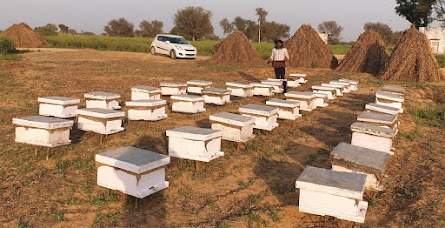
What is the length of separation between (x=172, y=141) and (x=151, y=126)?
116 inches

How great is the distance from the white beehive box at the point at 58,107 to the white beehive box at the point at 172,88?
3.84 meters

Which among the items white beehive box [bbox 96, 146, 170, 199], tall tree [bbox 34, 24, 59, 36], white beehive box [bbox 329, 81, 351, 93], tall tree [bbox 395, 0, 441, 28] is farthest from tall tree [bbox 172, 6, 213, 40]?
white beehive box [bbox 96, 146, 170, 199]

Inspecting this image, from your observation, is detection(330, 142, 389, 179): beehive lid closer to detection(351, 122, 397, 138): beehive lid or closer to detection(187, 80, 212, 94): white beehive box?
detection(351, 122, 397, 138): beehive lid

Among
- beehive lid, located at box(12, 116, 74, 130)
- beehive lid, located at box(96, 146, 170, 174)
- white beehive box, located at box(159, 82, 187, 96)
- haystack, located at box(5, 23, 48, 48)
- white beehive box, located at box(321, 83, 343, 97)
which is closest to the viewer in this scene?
beehive lid, located at box(96, 146, 170, 174)

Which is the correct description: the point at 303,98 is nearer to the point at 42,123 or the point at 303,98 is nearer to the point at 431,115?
the point at 431,115

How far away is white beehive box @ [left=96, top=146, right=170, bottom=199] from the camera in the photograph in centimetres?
493

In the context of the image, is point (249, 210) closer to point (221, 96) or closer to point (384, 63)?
point (221, 96)

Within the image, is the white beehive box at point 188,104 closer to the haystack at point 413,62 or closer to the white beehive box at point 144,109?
the white beehive box at point 144,109

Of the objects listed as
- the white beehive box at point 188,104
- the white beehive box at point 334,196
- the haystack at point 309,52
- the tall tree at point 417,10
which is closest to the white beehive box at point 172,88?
the white beehive box at point 188,104

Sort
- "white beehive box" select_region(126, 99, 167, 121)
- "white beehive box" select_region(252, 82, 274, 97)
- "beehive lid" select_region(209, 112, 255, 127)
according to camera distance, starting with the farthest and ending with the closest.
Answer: "white beehive box" select_region(252, 82, 274, 97)
"white beehive box" select_region(126, 99, 167, 121)
"beehive lid" select_region(209, 112, 255, 127)

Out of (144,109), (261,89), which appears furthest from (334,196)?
(261,89)

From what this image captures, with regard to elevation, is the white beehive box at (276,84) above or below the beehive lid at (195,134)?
above

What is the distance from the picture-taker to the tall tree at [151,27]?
8600 cm

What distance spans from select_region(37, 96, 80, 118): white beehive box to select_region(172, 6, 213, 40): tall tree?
2293 inches
